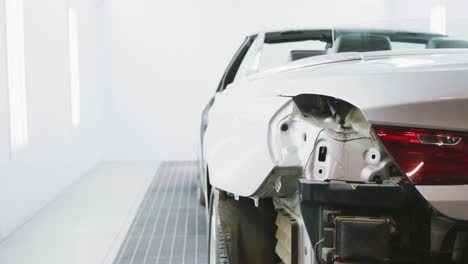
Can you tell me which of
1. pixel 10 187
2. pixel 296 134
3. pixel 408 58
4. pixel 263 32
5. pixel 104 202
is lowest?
pixel 104 202

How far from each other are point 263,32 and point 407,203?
2.05m

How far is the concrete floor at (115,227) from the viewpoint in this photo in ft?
11.0

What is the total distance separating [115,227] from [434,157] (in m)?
3.30

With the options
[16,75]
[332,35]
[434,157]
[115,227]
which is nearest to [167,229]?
[115,227]

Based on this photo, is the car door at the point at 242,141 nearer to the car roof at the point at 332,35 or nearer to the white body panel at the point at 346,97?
the white body panel at the point at 346,97

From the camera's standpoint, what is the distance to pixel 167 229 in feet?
12.9

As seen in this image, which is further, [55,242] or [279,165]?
[55,242]

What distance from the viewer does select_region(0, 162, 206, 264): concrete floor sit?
11.0ft

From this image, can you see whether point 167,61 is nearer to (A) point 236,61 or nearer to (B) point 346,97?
(A) point 236,61

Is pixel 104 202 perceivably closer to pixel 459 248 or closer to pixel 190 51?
pixel 190 51

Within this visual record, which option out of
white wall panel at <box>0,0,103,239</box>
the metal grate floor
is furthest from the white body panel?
white wall panel at <box>0,0,103,239</box>

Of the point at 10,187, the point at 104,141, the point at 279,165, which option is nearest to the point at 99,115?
the point at 104,141

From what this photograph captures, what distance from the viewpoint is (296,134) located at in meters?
→ 1.50

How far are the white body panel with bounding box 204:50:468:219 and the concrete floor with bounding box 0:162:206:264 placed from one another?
1471mm
